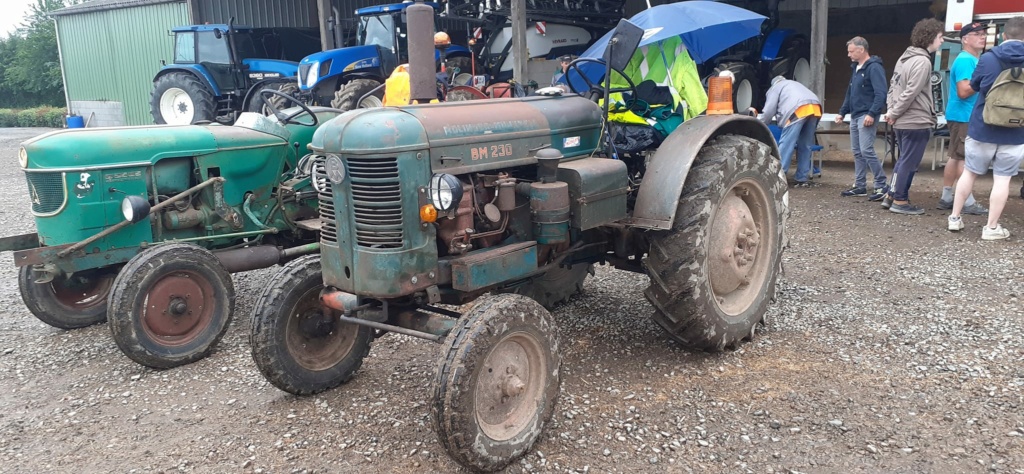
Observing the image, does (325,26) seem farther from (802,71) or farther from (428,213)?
(428,213)

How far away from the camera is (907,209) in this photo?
23.4ft

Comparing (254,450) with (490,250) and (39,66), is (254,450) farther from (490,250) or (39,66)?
(39,66)

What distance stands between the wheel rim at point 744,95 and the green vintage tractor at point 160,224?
22.2 feet

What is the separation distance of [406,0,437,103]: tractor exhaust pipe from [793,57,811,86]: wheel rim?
30.2ft

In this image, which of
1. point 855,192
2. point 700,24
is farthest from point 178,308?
point 855,192

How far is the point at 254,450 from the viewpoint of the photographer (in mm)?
3215

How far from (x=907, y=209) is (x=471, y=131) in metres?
5.48

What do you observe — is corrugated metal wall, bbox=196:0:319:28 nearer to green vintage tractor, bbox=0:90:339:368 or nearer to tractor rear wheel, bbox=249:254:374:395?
green vintage tractor, bbox=0:90:339:368

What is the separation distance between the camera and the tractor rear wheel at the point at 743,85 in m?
10.1

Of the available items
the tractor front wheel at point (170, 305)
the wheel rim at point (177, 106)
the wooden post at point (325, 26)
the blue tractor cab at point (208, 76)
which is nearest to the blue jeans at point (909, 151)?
the tractor front wheel at point (170, 305)

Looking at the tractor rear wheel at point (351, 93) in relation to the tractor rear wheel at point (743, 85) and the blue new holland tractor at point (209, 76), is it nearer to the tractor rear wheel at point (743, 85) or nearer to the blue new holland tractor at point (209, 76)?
the blue new holland tractor at point (209, 76)

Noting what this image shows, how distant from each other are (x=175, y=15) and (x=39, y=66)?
65.7 ft

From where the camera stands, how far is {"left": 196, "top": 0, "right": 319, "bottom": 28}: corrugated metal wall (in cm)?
1715

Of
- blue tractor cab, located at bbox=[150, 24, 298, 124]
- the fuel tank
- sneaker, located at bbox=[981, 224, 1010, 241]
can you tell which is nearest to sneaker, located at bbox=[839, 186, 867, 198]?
sneaker, located at bbox=[981, 224, 1010, 241]
